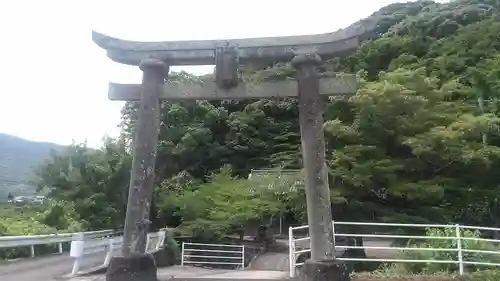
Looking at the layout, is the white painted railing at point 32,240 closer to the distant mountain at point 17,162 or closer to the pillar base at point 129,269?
the pillar base at point 129,269

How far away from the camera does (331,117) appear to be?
17.3 metres

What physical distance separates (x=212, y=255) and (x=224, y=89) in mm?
11231

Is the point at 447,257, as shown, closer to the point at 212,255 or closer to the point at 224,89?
the point at 224,89

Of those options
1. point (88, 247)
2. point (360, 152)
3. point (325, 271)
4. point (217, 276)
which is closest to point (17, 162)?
point (88, 247)

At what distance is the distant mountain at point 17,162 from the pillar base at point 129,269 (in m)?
14.7

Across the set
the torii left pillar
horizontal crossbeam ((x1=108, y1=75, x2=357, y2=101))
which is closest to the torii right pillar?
horizontal crossbeam ((x1=108, y1=75, x2=357, y2=101))

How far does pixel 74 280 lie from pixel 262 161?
16.4 m

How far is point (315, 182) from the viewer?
7703 mm

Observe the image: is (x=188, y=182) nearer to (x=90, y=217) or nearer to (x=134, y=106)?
(x=90, y=217)

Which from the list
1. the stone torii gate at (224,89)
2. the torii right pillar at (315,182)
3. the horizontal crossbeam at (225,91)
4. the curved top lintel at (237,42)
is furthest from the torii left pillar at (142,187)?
the torii right pillar at (315,182)

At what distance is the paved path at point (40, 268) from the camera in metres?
9.48

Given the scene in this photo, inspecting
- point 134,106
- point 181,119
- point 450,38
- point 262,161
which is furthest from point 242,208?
point 450,38

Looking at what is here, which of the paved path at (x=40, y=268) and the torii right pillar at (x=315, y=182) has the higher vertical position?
the torii right pillar at (x=315, y=182)

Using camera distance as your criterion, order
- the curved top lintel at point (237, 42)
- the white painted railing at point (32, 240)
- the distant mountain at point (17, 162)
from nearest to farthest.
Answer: the curved top lintel at point (237, 42), the white painted railing at point (32, 240), the distant mountain at point (17, 162)
